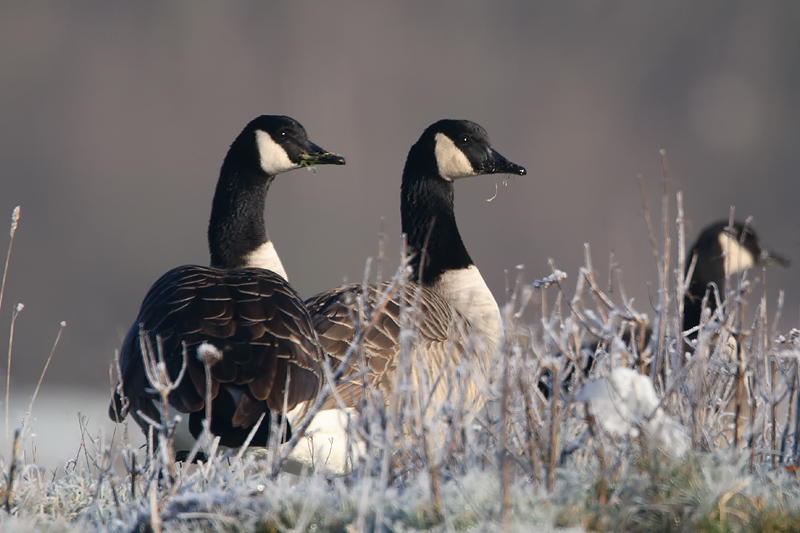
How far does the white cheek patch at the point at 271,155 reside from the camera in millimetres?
6664

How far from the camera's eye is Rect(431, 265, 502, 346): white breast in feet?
19.6

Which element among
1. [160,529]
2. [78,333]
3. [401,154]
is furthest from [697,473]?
[401,154]

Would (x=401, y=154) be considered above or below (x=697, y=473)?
above

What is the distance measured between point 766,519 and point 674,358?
1065mm

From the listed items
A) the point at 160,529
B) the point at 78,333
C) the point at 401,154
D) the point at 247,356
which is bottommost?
the point at 78,333

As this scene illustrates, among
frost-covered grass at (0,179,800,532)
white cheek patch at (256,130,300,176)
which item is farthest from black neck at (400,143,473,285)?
frost-covered grass at (0,179,800,532)

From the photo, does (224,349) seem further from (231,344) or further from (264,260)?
(264,260)

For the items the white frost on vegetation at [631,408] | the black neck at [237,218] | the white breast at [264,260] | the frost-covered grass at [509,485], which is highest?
the black neck at [237,218]

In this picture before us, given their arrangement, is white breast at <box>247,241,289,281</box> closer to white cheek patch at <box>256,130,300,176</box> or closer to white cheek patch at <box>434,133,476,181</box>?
white cheek patch at <box>256,130,300,176</box>

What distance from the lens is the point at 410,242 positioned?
695 cm

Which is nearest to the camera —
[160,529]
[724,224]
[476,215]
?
[160,529]

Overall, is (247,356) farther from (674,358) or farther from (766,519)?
(766,519)

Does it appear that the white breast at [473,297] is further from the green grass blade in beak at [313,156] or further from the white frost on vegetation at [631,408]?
the white frost on vegetation at [631,408]

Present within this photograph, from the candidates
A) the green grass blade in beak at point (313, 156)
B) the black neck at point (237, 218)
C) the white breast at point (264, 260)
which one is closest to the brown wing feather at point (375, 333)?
the white breast at point (264, 260)
